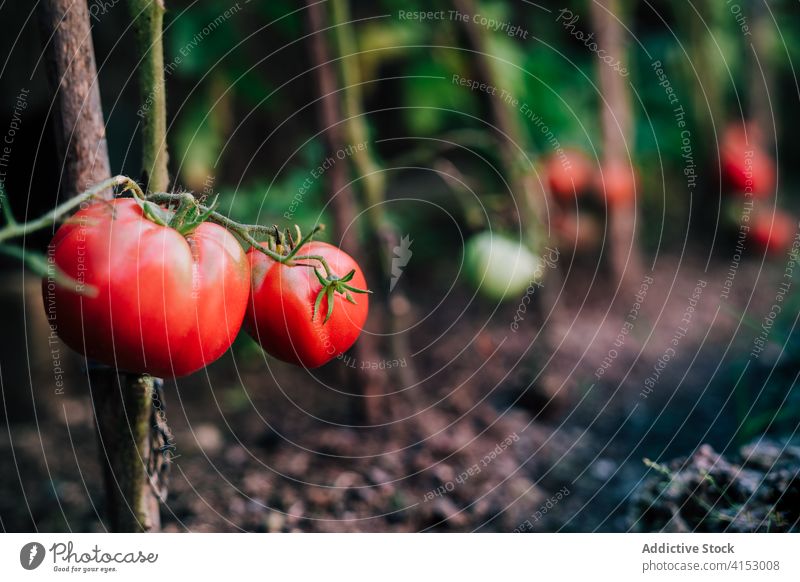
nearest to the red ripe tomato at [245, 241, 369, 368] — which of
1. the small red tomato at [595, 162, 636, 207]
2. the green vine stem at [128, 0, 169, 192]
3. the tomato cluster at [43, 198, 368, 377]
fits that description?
the tomato cluster at [43, 198, 368, 377]

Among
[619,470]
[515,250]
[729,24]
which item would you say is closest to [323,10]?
[515,250]

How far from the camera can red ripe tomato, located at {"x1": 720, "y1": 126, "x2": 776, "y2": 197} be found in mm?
2865

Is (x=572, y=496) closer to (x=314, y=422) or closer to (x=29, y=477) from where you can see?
(x=314, y=422)

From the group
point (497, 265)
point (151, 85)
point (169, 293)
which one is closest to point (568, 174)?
point (497, 265)

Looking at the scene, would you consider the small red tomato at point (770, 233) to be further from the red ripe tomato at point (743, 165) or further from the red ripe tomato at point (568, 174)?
the red ripe tomato at point (568, 174)

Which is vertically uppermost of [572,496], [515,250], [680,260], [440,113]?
[440,113]

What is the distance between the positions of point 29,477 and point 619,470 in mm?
1368

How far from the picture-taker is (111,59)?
2336mm

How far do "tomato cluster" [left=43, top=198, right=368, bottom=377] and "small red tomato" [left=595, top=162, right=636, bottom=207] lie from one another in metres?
1.96

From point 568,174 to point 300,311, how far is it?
76.5 inches

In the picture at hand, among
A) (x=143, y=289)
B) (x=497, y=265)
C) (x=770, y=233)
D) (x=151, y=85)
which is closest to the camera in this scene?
(x=143, y=289)

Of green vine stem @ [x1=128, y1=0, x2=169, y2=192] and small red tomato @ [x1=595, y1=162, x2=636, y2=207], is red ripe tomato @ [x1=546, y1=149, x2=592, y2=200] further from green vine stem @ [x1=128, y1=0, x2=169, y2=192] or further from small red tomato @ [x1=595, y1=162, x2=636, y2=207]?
green vine stem @ [x1=128, y1=0, x2=169, y2=192]

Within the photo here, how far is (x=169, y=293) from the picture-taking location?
731 millimetres

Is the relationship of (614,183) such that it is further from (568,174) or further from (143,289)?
(143,289)
